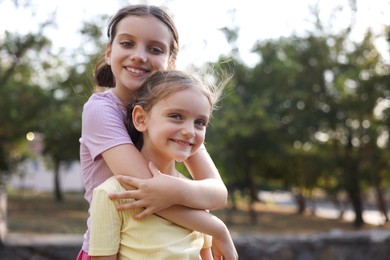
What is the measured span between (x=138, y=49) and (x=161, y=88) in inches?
6.7

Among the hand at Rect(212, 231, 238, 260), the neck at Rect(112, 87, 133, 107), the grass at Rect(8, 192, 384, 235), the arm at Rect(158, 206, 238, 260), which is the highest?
the neck at Rect(112, 87, 133, 107)

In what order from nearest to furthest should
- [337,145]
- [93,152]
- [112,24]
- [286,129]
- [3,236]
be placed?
[93,152], [112,24], [3,236], [286,129], [337,145]

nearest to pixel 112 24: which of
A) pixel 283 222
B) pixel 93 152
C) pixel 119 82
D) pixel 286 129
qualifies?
pixel 119 82

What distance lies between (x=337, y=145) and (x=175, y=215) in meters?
16.1

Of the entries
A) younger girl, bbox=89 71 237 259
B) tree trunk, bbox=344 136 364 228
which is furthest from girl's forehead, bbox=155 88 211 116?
tree trunk, bbox=344 136 364 228

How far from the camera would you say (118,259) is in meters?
1.50

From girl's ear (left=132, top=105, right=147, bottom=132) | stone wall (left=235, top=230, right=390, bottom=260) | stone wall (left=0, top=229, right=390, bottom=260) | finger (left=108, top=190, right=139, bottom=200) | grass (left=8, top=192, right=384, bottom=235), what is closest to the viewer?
finger (left=108, top=190, right=139, bottom=200)

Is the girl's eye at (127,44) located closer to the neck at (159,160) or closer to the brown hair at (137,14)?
the brown hair at (137,14)

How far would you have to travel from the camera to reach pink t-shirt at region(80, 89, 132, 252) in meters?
1.58

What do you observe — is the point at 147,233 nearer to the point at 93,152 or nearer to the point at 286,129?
the point at 93,152

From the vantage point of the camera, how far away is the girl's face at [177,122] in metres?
1.51

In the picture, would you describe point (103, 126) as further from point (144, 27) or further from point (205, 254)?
point (205, 254)

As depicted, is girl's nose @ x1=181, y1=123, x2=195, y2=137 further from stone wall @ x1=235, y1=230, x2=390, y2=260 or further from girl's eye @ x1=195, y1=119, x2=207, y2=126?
stone wall @ x1=235, y1=230, x2=390, y2=260

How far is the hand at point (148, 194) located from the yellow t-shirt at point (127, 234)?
0.03 meters
